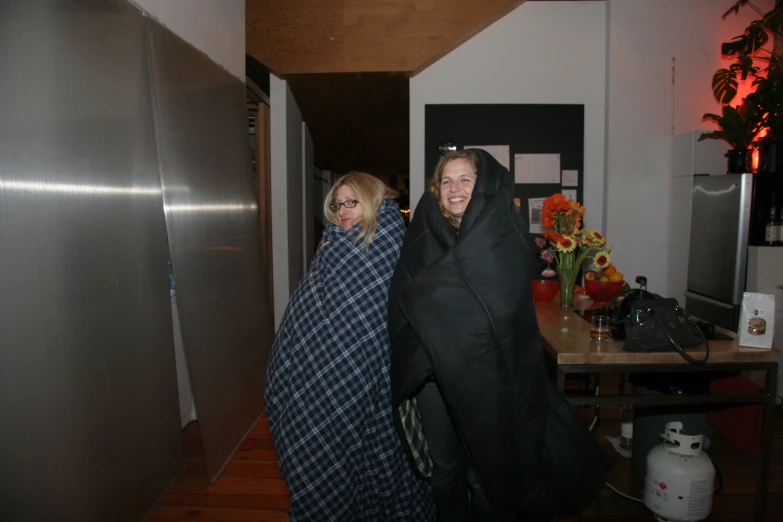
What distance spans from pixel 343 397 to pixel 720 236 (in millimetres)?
3215

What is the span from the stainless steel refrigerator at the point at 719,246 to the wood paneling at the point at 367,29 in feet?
6.63

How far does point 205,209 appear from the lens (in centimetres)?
256

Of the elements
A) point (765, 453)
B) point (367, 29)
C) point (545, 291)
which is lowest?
point (765, 453)

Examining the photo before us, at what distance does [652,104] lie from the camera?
3959mm

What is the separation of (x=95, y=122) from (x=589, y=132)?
349cm

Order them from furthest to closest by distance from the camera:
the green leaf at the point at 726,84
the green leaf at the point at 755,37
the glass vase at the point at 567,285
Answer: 1. the green leaf at the point at 726,84
2. the green leaf at the point at 755,37
3. the glass vase at the point at 567,285

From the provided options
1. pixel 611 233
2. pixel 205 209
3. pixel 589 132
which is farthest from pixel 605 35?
pixel 205 209

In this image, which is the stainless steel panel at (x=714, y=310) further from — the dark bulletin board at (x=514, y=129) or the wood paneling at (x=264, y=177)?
the wood paneling at (x=264, y=177)

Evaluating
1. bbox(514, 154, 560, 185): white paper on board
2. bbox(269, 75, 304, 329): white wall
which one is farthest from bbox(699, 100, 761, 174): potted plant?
bbox(269, 75, 304, 329): white wall

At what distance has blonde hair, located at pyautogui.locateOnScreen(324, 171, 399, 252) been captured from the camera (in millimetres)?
1558

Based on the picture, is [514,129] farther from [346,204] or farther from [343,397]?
[343,397]

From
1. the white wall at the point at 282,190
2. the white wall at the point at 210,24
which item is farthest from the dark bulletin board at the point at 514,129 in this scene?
the white wall at the point at 210,24

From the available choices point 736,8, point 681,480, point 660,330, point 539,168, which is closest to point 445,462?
point 660,330

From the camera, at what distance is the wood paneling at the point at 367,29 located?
3.94 m
